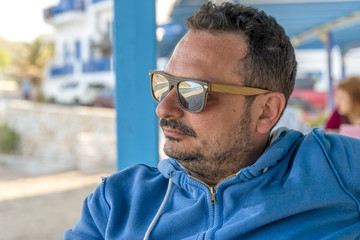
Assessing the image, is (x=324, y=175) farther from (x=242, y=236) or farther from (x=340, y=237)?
(x=242, y=236)

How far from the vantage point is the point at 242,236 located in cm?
126

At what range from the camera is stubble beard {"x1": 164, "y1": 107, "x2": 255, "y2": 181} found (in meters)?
1.39

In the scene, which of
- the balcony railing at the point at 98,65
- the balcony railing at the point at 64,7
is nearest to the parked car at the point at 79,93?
the balcony railing at the point at 98,65

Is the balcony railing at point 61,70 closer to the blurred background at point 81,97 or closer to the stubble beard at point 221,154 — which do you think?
the blurred background at point 81,97

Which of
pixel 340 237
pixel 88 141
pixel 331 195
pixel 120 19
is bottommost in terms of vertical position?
pixel 88 141

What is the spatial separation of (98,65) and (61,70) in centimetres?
534

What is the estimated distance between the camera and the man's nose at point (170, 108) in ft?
4.55

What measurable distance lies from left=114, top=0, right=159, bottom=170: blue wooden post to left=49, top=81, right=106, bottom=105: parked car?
2205 centimetres

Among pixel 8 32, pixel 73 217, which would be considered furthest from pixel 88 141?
pixel 8 32

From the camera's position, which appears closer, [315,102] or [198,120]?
[198,120]

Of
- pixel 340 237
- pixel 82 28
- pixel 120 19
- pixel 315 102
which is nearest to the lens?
pixel 340 237

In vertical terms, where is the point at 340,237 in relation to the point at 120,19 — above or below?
below

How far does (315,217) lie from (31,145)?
18210 mm

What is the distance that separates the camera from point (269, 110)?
4.86ft
